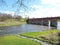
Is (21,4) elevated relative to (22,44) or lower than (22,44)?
elevated

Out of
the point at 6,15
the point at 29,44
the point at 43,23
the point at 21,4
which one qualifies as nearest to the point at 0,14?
the point at 6,15

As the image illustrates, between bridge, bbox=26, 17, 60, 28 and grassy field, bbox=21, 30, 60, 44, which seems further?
bridge, bbox=26, 17, 60, 28

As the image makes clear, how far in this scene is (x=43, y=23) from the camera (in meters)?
69.6

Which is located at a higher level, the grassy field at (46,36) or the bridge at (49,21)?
the bridge at (49,21)

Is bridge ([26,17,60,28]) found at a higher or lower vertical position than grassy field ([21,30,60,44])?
higher

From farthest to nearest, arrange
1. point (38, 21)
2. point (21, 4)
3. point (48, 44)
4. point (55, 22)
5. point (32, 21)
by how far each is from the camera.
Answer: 1. point (32, 21)
2. point (38, 21)
3. point (55, 22)
4. point (48, 44)
5. point (21, 4)

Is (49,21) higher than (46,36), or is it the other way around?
(49,21)

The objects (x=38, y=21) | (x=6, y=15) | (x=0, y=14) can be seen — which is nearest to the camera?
(x=0, y=14)

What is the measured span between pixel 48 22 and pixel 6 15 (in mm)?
60576

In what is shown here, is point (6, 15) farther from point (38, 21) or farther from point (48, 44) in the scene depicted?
point (38, 21)

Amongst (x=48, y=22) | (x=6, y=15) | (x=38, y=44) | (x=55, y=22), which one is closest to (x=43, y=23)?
(x=48, y=22)

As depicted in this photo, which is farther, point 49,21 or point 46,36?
point 49,21

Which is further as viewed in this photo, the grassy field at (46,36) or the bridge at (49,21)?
the bridge at (49,21)

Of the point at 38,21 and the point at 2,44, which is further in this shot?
the point at 38,21
